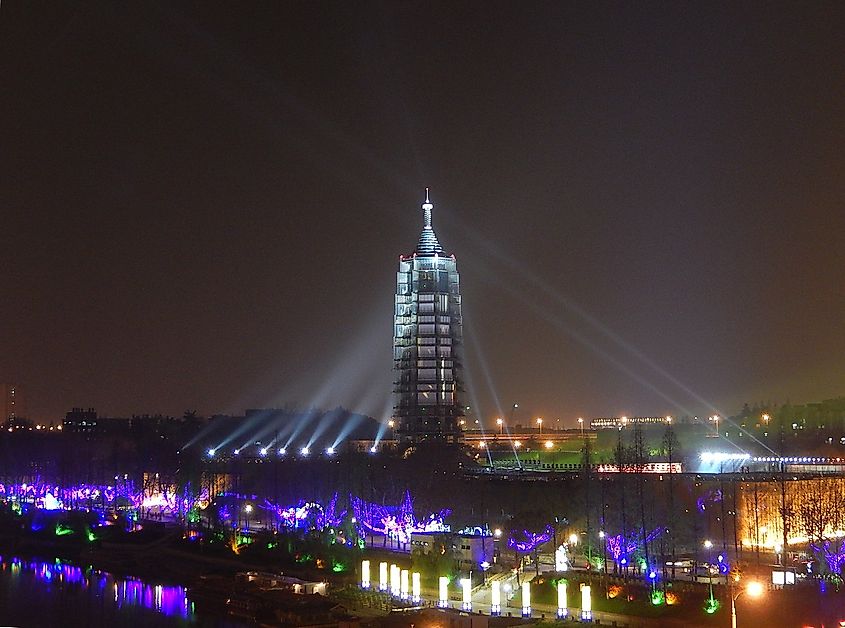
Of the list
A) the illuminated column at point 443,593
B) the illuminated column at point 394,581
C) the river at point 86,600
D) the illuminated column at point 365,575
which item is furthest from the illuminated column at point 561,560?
the river at point 86,600

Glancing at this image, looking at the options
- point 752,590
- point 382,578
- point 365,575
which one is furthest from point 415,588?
point 752,590

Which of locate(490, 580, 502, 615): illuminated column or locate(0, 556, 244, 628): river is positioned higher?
locate(490, 580, 502, 615): illuminated column

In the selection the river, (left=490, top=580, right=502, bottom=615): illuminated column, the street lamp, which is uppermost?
the street lamp

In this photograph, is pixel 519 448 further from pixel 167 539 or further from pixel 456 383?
pixel 167 539

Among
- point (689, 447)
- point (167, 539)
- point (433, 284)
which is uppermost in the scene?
point (433, 284)

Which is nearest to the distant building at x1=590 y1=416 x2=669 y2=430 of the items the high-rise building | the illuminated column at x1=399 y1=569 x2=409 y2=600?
the high-rise building

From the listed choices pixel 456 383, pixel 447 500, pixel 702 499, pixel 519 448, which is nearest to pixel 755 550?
pixel 702 499

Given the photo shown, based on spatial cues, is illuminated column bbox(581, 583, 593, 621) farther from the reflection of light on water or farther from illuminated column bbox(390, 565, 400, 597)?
the reflection of light on water
